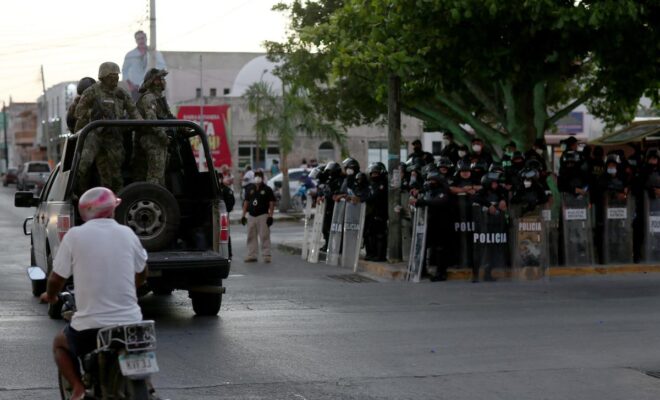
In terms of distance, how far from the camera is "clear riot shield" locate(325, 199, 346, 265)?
2141cm

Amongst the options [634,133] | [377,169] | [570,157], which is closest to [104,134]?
[377,169]

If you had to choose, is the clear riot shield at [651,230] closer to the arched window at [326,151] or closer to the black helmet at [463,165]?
the black helmet at [463,165]

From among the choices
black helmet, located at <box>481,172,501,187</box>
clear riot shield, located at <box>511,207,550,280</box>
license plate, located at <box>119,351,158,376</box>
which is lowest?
license plate, located at <box>119,351,158,376</box>

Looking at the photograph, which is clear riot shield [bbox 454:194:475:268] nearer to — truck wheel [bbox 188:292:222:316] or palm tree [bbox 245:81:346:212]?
truck wheel [bbox 188:292:222:316]

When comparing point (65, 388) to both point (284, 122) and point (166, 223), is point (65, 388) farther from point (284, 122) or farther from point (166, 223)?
point (284, 122)

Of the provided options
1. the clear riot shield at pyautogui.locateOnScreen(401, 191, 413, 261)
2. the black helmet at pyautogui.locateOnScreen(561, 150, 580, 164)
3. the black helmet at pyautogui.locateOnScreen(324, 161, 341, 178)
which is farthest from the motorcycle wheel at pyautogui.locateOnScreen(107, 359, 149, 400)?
the black helmet at pyautogui.locateOnScreen(324, 161, 341, 178)

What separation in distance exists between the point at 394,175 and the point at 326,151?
149 feet

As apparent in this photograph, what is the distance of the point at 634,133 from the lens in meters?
26.6

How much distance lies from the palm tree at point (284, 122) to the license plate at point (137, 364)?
33695 mm

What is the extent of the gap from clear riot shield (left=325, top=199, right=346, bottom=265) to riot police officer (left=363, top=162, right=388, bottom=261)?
21.8 inches

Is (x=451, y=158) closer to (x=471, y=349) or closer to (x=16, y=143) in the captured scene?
(x=471, y=349)

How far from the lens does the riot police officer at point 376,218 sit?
2083 centimetres

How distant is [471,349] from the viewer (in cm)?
1075

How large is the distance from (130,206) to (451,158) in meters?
9.32
